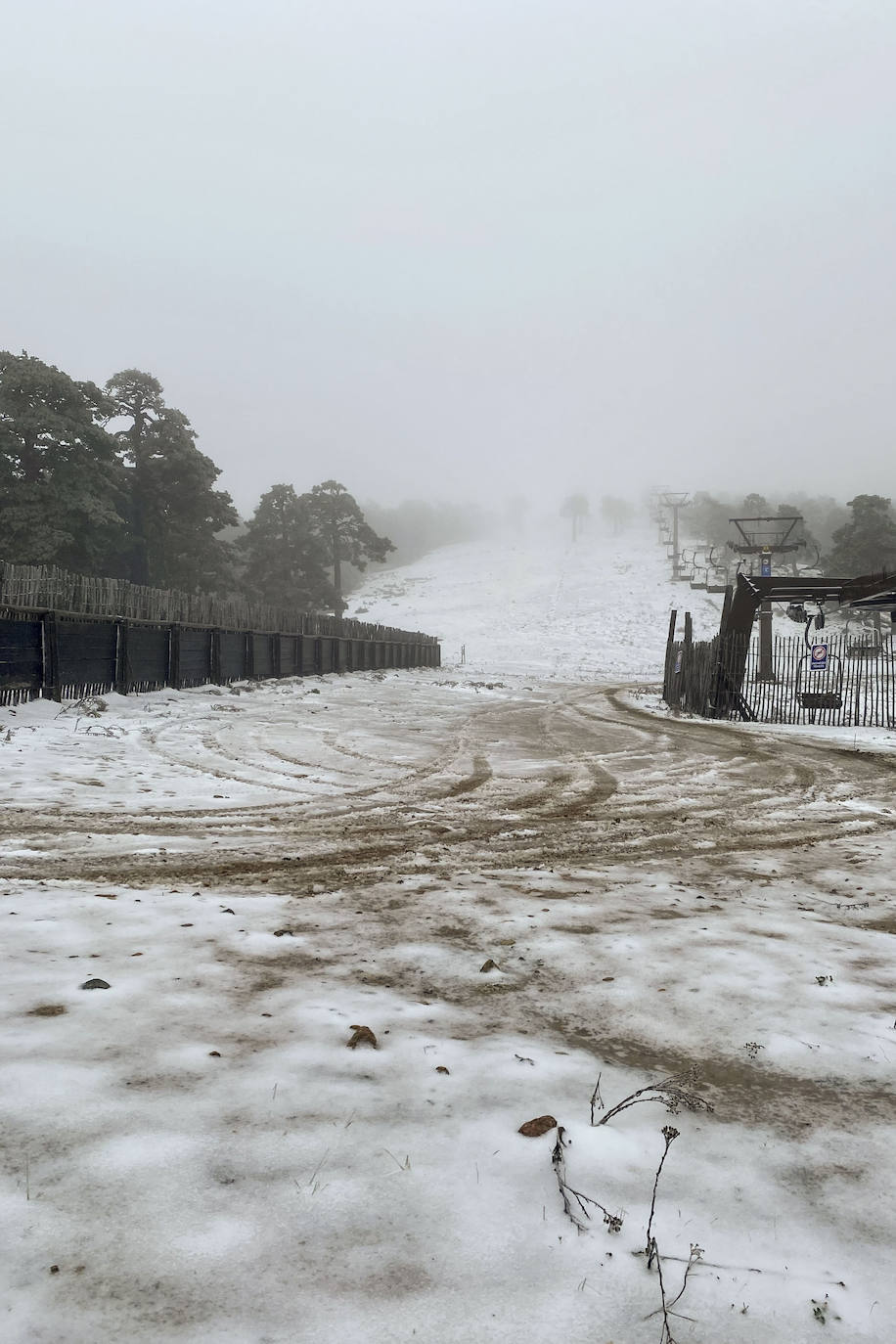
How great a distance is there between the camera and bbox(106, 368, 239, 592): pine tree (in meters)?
36.2

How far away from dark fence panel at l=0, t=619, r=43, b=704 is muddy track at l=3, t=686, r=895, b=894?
5507mm

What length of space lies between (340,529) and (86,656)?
2049 inches

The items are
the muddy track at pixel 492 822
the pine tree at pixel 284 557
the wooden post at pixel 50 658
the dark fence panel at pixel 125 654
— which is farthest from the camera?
the pine tree at pixel 284 557

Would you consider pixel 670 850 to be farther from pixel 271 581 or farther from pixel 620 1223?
pixel 271 581

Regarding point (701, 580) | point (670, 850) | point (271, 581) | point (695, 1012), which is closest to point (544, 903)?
point (695, 1012)

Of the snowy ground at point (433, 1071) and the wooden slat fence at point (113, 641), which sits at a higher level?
the wooden slat fence at point (113, 641)

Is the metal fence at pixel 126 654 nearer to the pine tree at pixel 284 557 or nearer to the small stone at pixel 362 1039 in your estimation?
the small stone at pixel 362 1039

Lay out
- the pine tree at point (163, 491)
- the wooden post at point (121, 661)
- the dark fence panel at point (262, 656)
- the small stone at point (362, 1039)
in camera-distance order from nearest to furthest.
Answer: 1. the small stone at point (362, 1039)
2. the wooden post at point (121, 661)
3. the dark fence panel at point (262, 656)
4. the pine tree at point (163, 491)

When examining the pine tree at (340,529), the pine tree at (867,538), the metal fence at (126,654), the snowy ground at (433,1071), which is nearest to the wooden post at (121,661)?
the metal fence at (126,654)

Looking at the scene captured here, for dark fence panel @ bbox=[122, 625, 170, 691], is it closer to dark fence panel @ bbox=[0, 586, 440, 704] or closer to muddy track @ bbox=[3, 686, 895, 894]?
dark fence panel @ bbox=[0, 586, 440, 704]

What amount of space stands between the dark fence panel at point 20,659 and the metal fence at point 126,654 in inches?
0.6

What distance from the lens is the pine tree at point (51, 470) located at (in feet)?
93.6

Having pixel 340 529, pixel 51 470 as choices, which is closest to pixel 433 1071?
pixel 51 470

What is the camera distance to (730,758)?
10547mm
